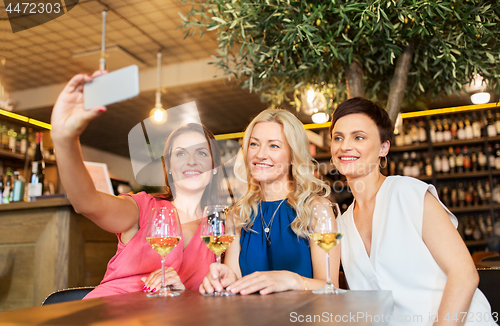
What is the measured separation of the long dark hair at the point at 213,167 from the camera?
4.67 feet

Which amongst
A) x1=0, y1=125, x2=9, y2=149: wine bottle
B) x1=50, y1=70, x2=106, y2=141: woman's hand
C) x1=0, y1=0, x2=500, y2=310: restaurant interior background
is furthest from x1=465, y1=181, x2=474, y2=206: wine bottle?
x1=0, y1=125, x2=9, y2=149: wine bottle

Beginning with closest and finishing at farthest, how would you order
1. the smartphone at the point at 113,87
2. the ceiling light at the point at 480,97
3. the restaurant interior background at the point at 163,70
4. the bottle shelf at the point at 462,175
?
1. the smartphone at the point at 113,87
2. the restaurant interior background at the point at 163,70
3. the ceiling light at the point at 480,97
4. the bottle shelf at the point at 462,175

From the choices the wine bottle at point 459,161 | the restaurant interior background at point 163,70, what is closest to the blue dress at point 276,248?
the restaurant interior background at point 163,70


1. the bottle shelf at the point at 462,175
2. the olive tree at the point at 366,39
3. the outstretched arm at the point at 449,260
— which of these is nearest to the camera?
the outstretched arm at the point at 449,260

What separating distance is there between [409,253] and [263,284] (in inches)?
19.6

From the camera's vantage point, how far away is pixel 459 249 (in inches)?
45.0

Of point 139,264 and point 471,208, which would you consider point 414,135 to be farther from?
point 139,264

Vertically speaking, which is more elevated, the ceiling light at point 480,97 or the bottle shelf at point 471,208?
the ceiling light at point 480,97

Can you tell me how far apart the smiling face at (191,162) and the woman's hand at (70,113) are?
2.38 ft

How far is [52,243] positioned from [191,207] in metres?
0.98

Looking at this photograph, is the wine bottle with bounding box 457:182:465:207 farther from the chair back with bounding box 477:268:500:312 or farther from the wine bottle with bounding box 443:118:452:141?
the chair back with bounding box 477:268:500:312

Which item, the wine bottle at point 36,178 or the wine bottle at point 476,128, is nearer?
the wine bottle at point 36,178

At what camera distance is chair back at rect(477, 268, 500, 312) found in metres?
1.29

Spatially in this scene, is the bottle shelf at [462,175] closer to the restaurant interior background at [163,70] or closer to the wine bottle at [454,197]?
the restaurant interior background at [163,70]
